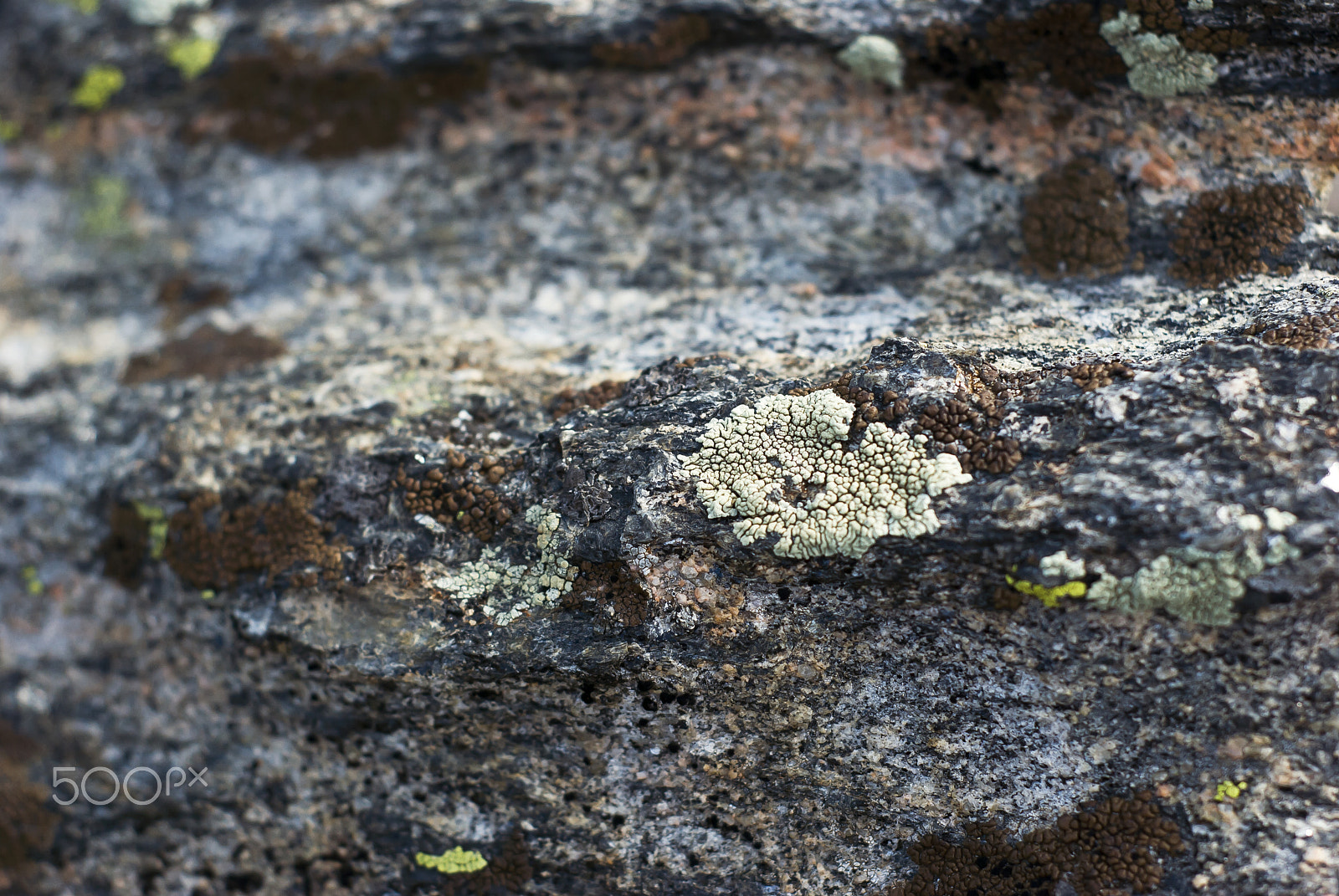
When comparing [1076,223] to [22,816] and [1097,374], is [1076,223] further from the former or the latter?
[22,816]

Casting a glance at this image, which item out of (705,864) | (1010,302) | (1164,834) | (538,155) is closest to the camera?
(1164,834)

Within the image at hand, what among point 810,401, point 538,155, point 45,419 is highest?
point 538,155

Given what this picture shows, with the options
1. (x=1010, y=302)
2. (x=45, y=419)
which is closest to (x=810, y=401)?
(x=1010, y=302)

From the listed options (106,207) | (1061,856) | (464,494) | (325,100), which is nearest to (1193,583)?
(1061,856)

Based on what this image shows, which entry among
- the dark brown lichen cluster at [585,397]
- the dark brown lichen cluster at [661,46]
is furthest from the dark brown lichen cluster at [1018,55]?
the dark brown lichen cluster at [585,397]

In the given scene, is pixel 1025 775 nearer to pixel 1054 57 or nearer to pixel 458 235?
pixel 1054 57

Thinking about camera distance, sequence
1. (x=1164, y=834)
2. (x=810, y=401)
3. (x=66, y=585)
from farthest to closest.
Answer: (x=66, y=585) < (x=810, y=401) < (x=1164, y=834)
